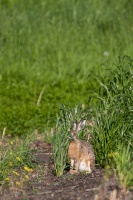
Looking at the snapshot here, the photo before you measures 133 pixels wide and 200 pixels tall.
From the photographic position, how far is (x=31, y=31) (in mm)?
11609

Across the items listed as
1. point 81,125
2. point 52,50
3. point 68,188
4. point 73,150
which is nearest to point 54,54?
point 52,50

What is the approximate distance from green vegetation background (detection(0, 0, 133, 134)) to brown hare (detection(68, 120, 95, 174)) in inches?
104

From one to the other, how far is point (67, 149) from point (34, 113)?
3.05 metres

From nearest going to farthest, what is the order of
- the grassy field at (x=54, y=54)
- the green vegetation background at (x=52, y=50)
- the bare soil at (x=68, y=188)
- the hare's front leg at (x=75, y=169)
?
the bare soil at (x=68, y=188), the hare's front leg at (x=75, y=169), the grassy field at (x=54, y=54), the green vegetation background at (x=52, y=50)

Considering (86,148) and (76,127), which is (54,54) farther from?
(86,148)

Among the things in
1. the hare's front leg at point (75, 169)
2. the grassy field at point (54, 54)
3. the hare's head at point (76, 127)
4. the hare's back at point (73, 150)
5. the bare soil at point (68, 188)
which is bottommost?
the bare soil at point (68, 188)

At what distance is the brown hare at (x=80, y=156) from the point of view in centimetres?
624

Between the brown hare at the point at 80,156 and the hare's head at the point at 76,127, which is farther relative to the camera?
the hare's head at the point at 76,127

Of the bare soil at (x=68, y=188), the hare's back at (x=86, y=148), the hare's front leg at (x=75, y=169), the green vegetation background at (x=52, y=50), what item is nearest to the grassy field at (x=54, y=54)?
the green vegetation background at (x=52, y=50)

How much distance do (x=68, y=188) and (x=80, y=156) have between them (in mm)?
553

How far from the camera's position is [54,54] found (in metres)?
11.2

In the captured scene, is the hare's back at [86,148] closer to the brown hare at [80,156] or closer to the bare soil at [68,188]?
the brown hare at [80,156]

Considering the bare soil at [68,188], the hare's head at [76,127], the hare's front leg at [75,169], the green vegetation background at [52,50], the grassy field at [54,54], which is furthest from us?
the green vegetation background at [52,50]

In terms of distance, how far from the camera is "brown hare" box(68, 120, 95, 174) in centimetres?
624
